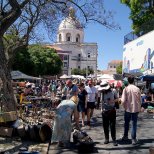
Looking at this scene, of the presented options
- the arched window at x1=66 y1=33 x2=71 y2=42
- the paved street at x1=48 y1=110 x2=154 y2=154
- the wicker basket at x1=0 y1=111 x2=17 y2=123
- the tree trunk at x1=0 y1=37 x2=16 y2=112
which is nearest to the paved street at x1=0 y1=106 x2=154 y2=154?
the paved street at x1=48 y1=110 x2=154 y2=154

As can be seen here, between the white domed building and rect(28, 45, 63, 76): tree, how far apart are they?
34625 mm

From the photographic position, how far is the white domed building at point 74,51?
13896cm

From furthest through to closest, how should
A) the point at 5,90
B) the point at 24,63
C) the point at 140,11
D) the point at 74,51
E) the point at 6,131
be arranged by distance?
the point at 74,51, the point at 24,63, the point at 140,11, the point at 5,90, the point at 6,131

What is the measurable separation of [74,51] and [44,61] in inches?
2461

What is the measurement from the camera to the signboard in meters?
25.0

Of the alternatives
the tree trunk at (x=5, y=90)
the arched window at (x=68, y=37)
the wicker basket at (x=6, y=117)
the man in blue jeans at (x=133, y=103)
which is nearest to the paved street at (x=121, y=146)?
the man in blue jeans at (x=133, y=103)

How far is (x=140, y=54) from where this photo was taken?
90.5ft

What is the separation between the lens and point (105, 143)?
10.5 metres

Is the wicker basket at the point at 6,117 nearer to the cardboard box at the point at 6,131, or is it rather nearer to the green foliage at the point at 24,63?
the cardboard box at the point at 6,131

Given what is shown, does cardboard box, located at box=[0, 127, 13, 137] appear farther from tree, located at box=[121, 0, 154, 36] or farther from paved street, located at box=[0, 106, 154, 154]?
tree, located at box=[121, 0, 154, 36]

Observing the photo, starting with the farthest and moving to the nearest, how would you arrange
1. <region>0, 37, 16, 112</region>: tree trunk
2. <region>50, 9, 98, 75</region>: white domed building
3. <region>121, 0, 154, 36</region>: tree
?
<region>50, 9, 98, 75</region>: white domed building < <region>121, 0, 154, 36</region>: tree < <region>0, 37, 16, 112</region>: tree trunk

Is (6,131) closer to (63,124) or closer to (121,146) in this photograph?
(63,124)

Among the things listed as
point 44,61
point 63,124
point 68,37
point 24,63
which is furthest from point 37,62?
point 63,124

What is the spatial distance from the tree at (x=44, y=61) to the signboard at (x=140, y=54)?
4709cm
